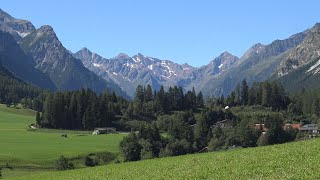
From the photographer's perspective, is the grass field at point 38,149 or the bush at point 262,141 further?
the bush at point 262,141

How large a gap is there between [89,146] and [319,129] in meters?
87.0

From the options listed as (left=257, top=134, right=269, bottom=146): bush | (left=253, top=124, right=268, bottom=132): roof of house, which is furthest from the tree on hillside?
(left=253, top=124, right=268, bottom=132): roof of house

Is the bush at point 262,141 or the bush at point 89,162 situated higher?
the bush at point 262,141

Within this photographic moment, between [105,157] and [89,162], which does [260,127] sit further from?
[89,162]

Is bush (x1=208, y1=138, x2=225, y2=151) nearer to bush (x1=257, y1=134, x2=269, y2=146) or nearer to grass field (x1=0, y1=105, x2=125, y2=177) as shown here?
bush (x1=257, y1=134, x2=269, y2=146)

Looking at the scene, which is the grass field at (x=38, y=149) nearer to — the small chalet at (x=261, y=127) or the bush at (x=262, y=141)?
the bush at (x=262, y=141)

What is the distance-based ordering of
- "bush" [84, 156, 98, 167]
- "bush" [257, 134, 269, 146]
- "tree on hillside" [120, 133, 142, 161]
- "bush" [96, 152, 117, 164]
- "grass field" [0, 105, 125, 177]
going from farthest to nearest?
"bush" [257, 134, 269, 146] → "tree on hillside" [120, 133, 142, 161] → "bush" [96, 152, 117, 164] → "bush" [84, 156, 98, 167] → "grass field" [0, 105, 125, 177]

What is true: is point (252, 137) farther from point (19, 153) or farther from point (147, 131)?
point (19, 153)

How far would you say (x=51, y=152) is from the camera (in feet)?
397

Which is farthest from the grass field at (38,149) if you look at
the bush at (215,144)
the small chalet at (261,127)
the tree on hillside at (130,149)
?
the small chalet at (261,127)

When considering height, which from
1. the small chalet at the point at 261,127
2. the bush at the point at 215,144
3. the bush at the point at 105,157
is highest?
the small chalet at the point at 261,127

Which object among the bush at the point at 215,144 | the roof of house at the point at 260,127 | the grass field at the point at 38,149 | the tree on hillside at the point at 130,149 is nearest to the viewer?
the grass field at the point at 38,149

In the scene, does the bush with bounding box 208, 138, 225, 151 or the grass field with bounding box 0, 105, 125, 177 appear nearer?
the grass field with bounding box 0, 105, 125, 177

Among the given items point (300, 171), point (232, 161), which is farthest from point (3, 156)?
point (300, 171)
